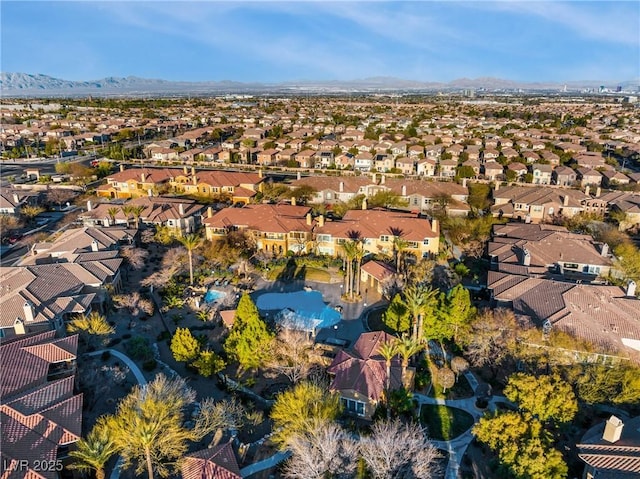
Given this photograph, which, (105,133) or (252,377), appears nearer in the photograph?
(252,377)

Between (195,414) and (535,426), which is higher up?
(535,426)

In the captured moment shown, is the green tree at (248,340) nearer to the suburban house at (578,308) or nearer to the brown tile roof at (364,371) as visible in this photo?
the brown tile roof at (364,371)

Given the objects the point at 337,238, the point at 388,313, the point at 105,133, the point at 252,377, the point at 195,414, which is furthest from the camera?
the point at 105,133

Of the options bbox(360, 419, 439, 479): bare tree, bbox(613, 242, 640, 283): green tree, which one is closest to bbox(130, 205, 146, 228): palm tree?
bbox(360, 419, 439, 479): bare tree

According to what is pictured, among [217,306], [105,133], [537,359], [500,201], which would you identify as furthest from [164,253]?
[105,133]

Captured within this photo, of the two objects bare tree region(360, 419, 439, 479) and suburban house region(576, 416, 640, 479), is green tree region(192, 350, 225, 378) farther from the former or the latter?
suburban house region(576, 416, 640, 479)

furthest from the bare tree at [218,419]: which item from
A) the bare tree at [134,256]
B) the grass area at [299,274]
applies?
the bare tree at [134,256]

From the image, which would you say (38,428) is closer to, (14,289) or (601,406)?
(14,289)
